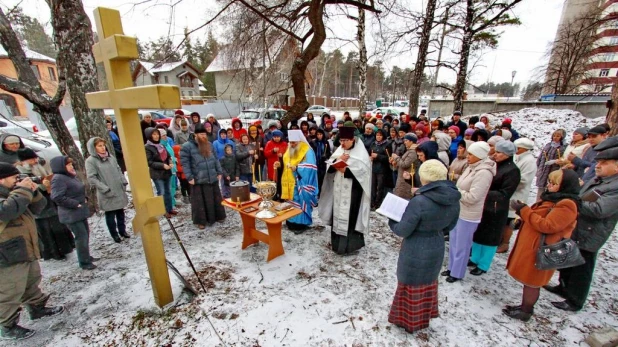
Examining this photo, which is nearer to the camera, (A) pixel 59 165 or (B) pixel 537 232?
(B) pixel 537 232

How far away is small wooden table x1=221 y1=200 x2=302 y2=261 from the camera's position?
3.58m

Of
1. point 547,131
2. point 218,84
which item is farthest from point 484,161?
point 218,84

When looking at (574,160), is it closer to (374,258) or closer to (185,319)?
(374,258)

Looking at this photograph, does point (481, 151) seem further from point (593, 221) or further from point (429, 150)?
point (593, 221)

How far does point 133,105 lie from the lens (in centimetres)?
214

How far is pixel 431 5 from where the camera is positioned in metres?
9.23

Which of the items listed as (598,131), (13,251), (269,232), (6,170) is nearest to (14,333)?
(13,251)

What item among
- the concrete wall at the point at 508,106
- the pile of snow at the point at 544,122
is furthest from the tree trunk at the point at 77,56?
the concrete wall at the point at 508,106

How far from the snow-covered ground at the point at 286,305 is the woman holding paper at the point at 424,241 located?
0.26m

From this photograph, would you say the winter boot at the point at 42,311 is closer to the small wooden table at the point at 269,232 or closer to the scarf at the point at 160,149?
the small wooden table at the point at 269,232

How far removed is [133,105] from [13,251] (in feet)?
5.74

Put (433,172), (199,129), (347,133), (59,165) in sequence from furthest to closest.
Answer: (199,129) → (347,133) → (59,165) → (433,172)

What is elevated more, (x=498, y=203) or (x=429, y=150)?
(x=429, y=150)

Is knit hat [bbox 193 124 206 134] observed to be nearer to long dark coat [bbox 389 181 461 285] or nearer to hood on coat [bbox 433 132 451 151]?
long dark coat [bbox 389 181 461 285]
